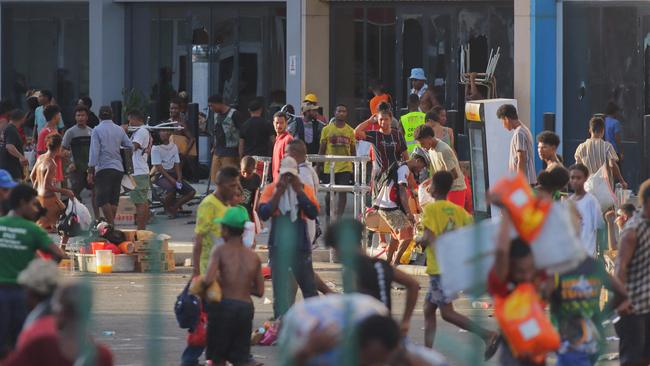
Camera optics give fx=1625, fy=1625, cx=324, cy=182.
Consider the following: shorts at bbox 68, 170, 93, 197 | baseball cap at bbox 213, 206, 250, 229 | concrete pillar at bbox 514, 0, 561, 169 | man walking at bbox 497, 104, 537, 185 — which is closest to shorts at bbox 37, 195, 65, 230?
shorts at bbox 68, 170, 93, 197

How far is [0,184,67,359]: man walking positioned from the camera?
952 centimetres

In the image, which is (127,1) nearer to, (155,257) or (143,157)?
(143,157)

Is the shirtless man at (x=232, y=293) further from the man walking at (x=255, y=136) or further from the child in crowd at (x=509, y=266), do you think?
the man walking at (x=255, y=136)

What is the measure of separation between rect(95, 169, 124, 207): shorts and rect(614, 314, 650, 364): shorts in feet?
34.3

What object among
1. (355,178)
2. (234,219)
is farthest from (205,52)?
(234,219)

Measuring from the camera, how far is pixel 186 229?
809 inches

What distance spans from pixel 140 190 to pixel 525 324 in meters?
13.7

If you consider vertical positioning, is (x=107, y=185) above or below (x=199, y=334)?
above

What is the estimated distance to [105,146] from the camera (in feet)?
62.2

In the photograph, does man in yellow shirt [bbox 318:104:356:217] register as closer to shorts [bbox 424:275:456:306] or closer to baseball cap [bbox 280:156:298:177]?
baseball cap [bbox 280:156:298:177]

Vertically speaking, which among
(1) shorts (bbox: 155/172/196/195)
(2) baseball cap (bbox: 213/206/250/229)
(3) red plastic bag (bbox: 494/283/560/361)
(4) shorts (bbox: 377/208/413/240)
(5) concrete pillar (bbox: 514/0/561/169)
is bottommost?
(4) shorts (bbox: 377/208/413/240)

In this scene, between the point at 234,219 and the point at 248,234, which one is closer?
the point at 234,219

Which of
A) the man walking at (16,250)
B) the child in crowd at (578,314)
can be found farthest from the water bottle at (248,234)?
the child in crowd at (578,314)

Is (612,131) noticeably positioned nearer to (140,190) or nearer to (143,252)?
(140,190)
